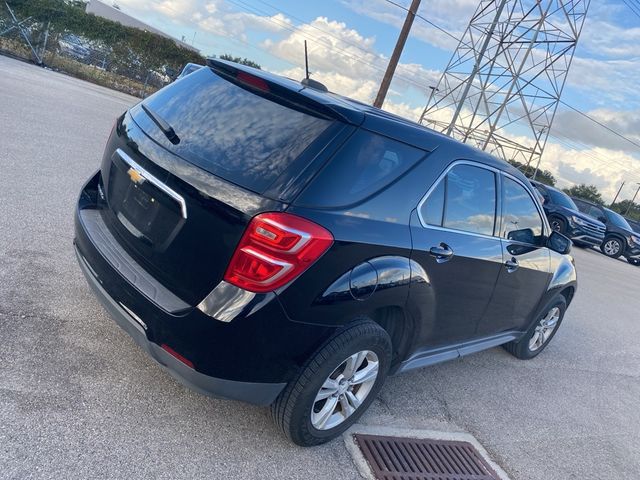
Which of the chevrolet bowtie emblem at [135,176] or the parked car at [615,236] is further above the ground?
the chevrolet bowtie emblem at [135,176]

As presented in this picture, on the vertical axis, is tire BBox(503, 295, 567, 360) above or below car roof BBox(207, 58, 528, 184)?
below

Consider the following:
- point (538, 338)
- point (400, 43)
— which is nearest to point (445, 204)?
point (538, 338)

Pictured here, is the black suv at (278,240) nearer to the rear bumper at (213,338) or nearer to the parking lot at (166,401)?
the rear bumper at (213,338)

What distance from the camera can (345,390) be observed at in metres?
3.16

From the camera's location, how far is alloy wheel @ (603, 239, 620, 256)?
2116 cm

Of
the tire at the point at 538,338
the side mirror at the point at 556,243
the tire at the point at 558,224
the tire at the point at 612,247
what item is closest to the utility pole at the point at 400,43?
the tire at the point at 558,224

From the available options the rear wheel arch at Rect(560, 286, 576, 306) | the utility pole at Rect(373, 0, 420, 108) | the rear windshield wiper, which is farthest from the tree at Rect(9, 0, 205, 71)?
the rear windshield wiper

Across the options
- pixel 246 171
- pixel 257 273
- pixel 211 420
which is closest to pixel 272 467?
pixel 211 420

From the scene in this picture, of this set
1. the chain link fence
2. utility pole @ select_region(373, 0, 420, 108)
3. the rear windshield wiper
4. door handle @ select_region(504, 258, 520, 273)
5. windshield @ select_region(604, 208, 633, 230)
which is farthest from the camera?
the chain link fence

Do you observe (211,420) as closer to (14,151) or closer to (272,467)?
(272,467)

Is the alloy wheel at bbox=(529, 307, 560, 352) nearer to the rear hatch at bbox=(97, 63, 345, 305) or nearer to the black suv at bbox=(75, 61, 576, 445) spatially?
the black suv at bbox=(75, 61, 576, 445)

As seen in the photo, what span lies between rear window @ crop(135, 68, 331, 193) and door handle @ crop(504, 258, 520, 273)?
2.07 metres

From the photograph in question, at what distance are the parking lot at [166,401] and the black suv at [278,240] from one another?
38 centimetres

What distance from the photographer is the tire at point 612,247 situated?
2102 cm
